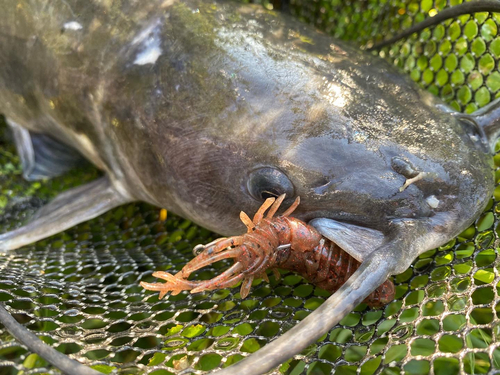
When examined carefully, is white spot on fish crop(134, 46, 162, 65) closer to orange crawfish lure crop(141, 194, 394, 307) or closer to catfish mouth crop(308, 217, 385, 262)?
orange crawfish lure crop(141, 194, 394, 307)

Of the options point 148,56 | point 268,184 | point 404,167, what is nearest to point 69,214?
point 148,56

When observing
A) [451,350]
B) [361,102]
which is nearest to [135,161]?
[361,102]

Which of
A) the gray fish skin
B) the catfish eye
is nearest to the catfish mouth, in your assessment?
the gray fish skin

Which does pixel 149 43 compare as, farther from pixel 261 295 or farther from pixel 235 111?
pixel 261 295

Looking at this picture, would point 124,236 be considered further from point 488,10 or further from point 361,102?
point 488,10

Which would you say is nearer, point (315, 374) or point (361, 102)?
point (361, 102)

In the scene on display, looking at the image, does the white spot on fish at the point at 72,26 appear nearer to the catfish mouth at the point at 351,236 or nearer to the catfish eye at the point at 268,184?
the catfish eye at the point at 268,184
